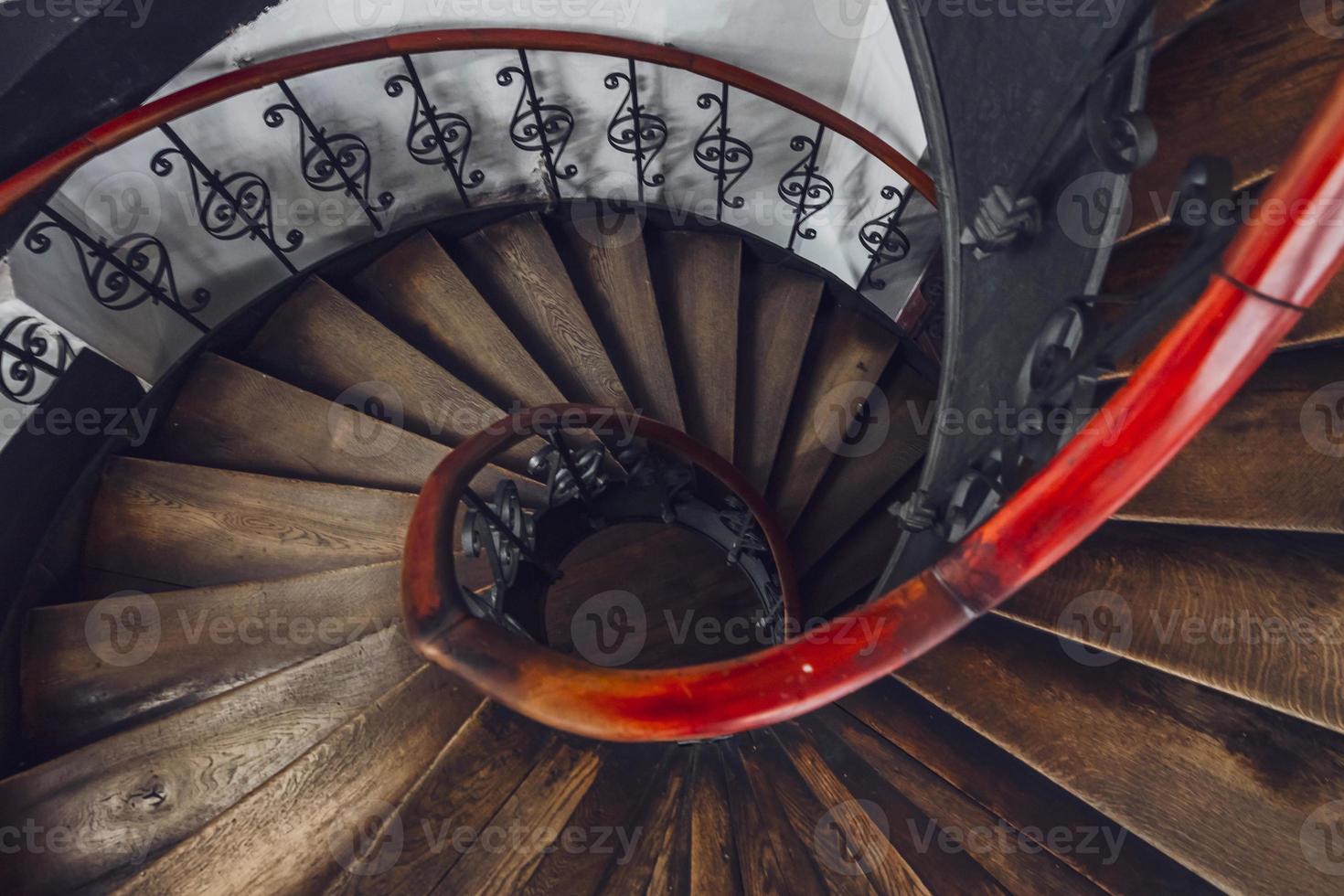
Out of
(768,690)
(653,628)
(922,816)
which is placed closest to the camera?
(768,690)

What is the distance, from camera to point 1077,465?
108 centimetres

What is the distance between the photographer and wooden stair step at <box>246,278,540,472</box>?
125 inches

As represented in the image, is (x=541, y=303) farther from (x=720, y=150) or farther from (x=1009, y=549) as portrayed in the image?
(x=1009, y=549)

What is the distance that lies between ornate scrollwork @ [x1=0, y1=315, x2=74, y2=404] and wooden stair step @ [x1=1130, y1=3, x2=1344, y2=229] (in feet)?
10.5

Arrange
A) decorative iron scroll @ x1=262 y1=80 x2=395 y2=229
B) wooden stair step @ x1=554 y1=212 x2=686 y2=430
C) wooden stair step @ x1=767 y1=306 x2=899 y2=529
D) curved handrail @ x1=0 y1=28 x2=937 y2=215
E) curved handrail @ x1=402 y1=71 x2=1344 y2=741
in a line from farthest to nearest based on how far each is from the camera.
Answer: wooden stair step @ x1=767 y1=306 x2=899 y2=529, wooden stair step @ x1=554 y1=212 x2=686 y2=430, decorative iron scroll @ x1=262 y1=80 x2=395 y2=229, curved handrail @ x1=0 y1=28 x2=937 y2=215, curved handrail @ x1=402 y1=71 x2=1344 y2=741

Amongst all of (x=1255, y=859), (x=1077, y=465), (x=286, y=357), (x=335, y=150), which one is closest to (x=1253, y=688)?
(x=1255, y=859)

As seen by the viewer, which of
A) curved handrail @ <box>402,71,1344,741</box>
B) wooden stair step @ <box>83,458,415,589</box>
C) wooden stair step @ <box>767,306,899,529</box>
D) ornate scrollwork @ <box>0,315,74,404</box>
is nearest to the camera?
curved handrail @ <box>402,71,1344,741</box>

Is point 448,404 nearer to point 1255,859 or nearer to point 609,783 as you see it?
point 609,783

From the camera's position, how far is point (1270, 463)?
149 centimetres

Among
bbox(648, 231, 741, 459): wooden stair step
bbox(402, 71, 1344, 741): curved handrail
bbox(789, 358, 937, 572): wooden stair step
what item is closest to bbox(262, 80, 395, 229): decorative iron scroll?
bbox(648, 231, 741, 459): wooden stair step

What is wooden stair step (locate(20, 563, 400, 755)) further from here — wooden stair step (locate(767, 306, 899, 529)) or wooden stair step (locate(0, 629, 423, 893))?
wooden stair step (locate(767, 306, 899, 529))

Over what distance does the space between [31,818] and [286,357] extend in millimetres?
1778

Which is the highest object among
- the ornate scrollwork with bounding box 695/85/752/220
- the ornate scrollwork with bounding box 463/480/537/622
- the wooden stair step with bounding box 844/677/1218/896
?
the ornate scrollwork with bounding box 695/85/752/220

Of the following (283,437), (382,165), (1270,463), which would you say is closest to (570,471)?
(283,437)
